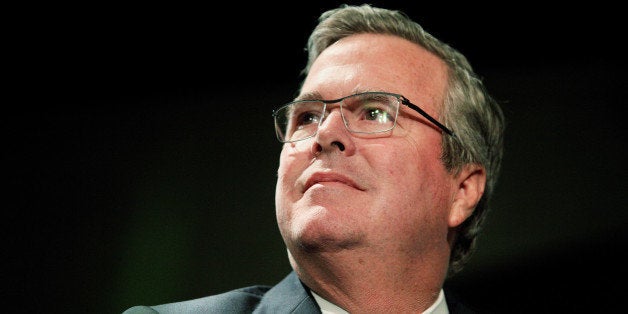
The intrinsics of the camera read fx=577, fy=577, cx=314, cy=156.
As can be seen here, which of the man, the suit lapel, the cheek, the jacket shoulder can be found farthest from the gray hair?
the jacket shoulder

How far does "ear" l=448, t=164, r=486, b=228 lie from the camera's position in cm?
181

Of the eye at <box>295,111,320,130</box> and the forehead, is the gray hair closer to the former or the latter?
the forehead

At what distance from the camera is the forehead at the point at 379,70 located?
67.3 inches

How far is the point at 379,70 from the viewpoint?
1729 mm

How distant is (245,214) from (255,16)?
0.84 meters

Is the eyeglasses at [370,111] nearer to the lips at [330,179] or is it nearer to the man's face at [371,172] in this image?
the man's face at [371,172]

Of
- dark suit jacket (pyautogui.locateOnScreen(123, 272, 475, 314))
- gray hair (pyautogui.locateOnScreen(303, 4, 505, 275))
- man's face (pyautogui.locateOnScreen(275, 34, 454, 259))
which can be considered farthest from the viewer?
gray hair (pyautogui.locateOnScreen(303, 4, 505, 275))

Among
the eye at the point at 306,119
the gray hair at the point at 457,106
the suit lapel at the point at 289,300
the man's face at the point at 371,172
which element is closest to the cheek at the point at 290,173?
the man's face at the point at 371,172

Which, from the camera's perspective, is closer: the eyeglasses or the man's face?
the man's face

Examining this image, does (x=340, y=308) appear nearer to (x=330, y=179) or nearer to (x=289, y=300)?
(x=289, y=300)

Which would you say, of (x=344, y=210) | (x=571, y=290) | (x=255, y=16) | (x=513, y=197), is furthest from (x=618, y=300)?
(x=255, y=16)

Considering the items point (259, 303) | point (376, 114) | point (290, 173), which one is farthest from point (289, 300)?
point (376, 114)

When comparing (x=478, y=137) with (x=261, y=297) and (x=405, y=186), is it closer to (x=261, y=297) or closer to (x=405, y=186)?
(x=405, y=186)

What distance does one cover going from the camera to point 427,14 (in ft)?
7.96
